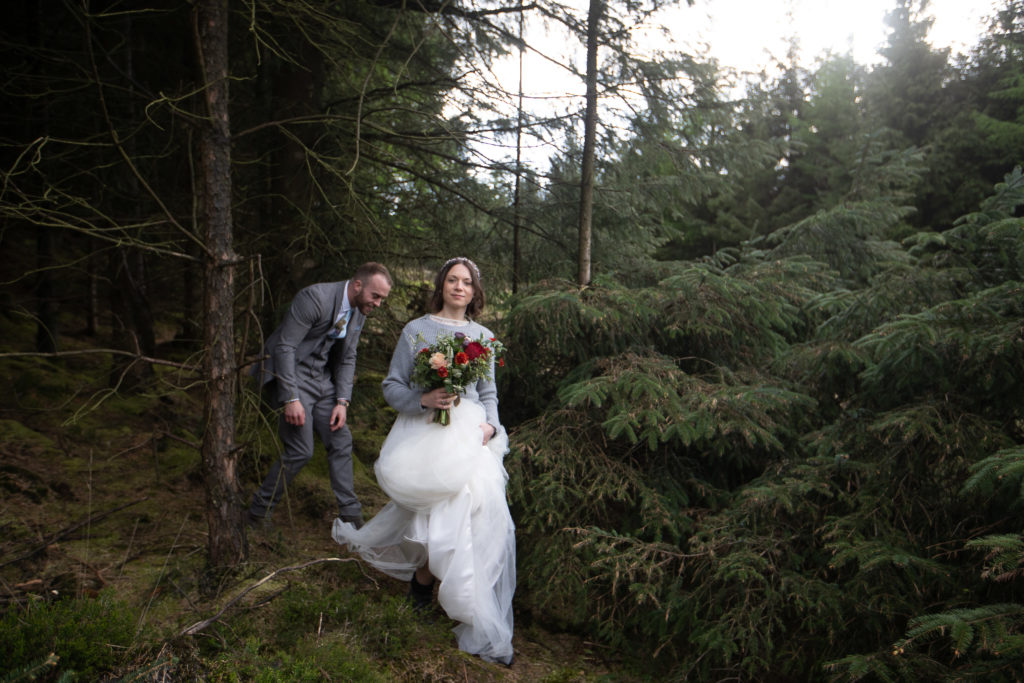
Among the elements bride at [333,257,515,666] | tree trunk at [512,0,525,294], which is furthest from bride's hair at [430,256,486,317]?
tree trunk at [512,0,525,294]

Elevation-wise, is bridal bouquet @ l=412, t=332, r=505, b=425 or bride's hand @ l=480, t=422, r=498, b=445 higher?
bridal bouquet @ l=412, t=332, r=505, b=425

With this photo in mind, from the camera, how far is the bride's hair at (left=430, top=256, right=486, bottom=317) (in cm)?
419

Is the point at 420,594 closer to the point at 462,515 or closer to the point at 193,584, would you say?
the point at 462,515

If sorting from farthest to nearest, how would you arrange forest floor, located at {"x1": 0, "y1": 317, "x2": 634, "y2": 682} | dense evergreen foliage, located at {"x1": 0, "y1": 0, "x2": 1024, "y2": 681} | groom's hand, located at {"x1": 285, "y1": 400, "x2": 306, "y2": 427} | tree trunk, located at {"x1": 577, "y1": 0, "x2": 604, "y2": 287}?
tree trunk, located at {"x1": 577, "y1": 0, "x2": 604, "y2": 287}
groom's hand, located at {"x1": 285, "y1": 400, "x2": 306, "y2": 427}
dense evergreen foliage, located at {"x1": 0, "y1": 0, "x2": 1024, "y2": 681}
forest floor, located at {"x1": 0, "y1": 317, "x2": 634, "y2": 682}

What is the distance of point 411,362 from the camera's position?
13.6 ft

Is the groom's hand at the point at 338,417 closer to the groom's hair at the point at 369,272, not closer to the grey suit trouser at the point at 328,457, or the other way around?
the grey suit trouser at the point at 328,457

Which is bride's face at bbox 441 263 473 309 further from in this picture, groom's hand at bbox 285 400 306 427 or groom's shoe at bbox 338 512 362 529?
groom's shoe at bbox 338 512 362 529

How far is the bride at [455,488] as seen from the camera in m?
3.72

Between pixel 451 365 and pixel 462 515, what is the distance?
0.93m

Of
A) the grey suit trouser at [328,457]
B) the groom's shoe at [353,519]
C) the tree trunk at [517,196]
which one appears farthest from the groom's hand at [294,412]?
the tree trunk at [517,196]

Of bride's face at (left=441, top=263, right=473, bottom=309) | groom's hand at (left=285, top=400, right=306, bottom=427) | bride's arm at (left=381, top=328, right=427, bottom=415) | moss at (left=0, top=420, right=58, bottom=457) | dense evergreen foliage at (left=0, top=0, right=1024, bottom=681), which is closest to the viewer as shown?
dense evergreen foliage at (left=0, top=0, right=1024, bottom=681)

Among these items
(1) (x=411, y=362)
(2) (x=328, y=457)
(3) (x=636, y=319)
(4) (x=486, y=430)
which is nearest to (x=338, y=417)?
(2) (x=328, y=457)

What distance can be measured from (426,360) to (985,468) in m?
3.05

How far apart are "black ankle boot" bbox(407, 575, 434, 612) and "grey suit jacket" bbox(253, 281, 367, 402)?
1.64m
